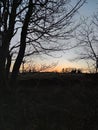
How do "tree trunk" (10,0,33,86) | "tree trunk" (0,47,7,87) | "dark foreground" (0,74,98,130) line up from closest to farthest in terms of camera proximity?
"dark foreground" (0,74,98,130), "tree trunk" (0,47,7,87), "tree trunk" (10,0,33,86)

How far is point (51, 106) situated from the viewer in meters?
14.7

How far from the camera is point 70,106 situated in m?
15.0

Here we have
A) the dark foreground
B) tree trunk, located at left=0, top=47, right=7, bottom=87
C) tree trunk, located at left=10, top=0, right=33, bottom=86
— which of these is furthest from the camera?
tree trunk, located at left=10, top=0, right=33, bottom=86

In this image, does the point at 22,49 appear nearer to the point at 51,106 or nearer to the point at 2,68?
the point at 2,68

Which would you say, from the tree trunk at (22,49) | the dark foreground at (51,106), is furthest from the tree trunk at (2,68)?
the tree trunk at (22,49)

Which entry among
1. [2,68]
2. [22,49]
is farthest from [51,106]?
[22,49]

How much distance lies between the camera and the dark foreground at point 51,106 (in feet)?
39.1

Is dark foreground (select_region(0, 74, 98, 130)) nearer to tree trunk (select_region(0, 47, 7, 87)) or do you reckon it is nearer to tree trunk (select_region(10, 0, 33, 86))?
tree trunk (select_region(0, 47, 7, 87))

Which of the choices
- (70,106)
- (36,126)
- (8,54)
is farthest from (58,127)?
(8,54)

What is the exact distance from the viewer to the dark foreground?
39.1ft

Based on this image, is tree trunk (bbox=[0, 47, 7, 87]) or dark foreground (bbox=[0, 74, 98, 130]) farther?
tree trunk (bbox=[0, 47, 7, 87])

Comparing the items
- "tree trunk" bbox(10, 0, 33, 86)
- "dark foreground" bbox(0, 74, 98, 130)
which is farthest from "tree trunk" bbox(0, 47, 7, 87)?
"tree trunk" bbox(10, 0, 33, 86)

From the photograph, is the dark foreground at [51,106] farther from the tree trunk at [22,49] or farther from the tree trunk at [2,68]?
the tree trunk at [22,49]

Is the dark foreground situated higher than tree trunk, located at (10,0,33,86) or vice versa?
tree trunk, located at (10,0,33,86)
